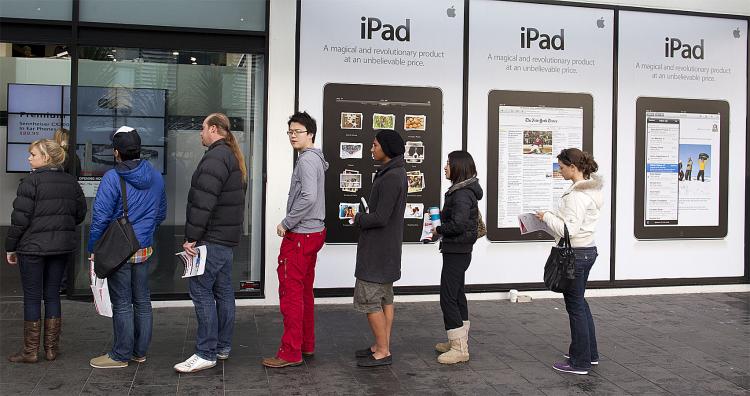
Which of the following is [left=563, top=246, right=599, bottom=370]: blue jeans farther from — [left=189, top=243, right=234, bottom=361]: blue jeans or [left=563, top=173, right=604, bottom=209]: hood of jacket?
[left=189, top=243, right=234, bottom=361]: blue jeans

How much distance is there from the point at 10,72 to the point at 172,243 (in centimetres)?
254

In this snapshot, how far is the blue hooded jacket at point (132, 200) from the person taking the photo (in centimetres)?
554

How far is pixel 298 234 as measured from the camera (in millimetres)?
5766

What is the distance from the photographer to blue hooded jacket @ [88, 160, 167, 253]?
5539 millimetres

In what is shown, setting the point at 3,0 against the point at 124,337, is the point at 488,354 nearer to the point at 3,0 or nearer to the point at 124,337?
the point at 124,337

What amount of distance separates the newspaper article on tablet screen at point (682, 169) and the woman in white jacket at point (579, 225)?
3.52 meters

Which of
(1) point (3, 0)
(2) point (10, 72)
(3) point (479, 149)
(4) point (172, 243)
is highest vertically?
(1) point (3, 0)

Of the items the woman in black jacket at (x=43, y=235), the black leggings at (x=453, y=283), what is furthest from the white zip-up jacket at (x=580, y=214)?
the woman in black jacket at (x=43, y=235)

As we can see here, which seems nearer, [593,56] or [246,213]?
[246,213]

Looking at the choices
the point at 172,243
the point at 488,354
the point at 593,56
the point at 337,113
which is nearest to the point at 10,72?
the point at 172,243

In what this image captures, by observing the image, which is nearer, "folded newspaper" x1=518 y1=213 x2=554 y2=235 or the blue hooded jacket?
the blue hooded jacket

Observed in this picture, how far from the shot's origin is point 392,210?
5.63 meters

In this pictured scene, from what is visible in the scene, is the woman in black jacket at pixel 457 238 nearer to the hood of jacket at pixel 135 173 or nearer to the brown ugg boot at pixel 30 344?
the hood of jacket at pixel 135 173

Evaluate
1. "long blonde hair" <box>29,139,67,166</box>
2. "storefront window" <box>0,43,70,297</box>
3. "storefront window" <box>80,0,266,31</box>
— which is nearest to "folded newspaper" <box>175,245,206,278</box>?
"long blonde hair" <box>29,139,67,166</box>
